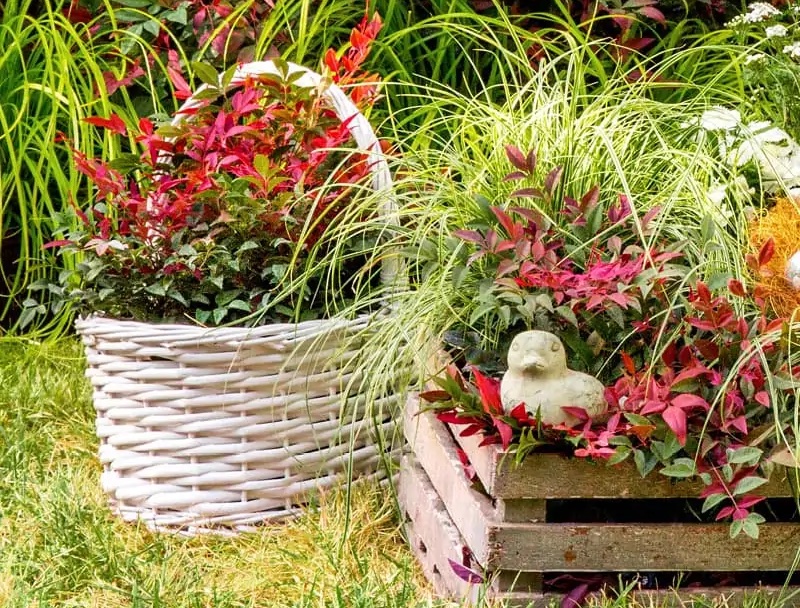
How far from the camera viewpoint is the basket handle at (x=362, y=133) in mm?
2109

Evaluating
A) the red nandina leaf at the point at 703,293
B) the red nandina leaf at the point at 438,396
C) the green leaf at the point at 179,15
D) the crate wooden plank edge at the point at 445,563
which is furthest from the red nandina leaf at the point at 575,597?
the green leaf at the point at 179,15

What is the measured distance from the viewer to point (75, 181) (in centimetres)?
296

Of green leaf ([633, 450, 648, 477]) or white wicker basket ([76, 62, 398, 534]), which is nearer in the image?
green leaf ([633, 450, 648, 477])

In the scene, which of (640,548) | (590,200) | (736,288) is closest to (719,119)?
(590,200)

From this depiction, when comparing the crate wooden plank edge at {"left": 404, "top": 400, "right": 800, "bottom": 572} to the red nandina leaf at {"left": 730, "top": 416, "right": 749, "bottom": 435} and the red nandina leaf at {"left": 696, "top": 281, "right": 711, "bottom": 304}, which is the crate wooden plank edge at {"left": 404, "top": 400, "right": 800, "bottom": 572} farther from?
the red nandina leaf at {"left": 696, "top": 281, "right": 711, "bottom": 304}

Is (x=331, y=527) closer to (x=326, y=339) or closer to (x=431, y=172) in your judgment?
(x=326, y=339)

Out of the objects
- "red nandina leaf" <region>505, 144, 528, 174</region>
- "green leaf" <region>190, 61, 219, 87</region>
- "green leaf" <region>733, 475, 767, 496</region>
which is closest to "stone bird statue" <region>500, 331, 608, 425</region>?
"green leaf" <region>733, 475, 767, 496</region>

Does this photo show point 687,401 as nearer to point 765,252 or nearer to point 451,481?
point 765,252

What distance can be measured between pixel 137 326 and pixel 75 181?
1.02m

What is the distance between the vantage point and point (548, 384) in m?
1.69

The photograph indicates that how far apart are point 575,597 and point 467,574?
0.16 m

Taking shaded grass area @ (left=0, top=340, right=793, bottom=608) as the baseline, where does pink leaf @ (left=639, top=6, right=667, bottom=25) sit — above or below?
above

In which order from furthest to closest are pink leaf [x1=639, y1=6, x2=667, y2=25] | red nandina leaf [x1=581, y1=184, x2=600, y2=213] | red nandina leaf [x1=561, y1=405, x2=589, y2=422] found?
pink leaf [x1=639, y1=6, x2=667, y2=25] < red nandina leaf [x1=581, y1=184, x2=600, y2=213] < red nandina leaf [x1=561, y1=405, x2=589, y2=422]

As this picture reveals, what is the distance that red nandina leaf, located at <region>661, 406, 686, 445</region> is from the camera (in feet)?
5.24
